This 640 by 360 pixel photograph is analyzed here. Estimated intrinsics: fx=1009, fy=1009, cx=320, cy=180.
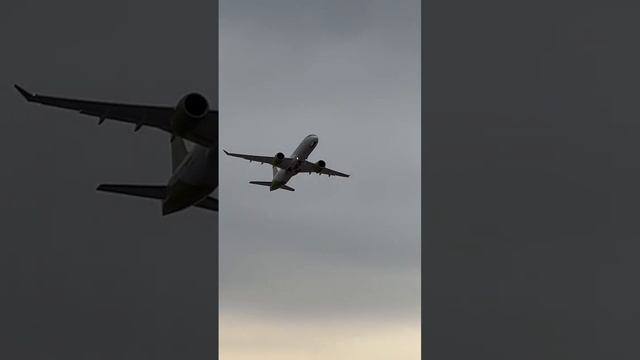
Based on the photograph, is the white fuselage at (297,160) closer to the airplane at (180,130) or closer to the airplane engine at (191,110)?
the airplane at (180,130)

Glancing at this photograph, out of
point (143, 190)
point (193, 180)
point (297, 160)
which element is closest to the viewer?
point (193, 180)

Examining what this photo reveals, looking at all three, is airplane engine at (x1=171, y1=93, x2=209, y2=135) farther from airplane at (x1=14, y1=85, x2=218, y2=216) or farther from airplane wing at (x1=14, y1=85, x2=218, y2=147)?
airplane wing at (x1=14, y1=85, x2=218, y2=147)

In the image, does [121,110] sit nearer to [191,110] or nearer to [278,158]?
[191,110]

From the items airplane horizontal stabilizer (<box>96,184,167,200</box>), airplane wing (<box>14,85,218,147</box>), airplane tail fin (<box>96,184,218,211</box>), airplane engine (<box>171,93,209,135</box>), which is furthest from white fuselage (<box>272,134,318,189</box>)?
airplane engine (<box>171,93,209,135</box>)

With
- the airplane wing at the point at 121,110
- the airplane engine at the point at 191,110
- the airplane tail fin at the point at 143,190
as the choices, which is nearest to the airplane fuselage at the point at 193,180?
the airplane tail fin at the point at 143,190

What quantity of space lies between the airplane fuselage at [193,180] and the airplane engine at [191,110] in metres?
2.59

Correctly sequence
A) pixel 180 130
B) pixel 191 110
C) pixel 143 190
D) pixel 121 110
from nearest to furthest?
pixel 191 110, pixel 180 130, pixel 121 110, pixel 143 190

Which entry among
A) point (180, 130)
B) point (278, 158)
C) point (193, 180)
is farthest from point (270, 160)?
point (180, 130)

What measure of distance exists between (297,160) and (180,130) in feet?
41.7

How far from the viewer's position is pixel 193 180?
25.8 meters

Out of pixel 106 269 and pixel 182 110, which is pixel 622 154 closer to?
pixel 106 269

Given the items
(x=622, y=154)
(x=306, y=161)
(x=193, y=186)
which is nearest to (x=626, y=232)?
(x=622, y=154)

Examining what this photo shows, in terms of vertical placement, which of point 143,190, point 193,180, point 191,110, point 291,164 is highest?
point 191,110

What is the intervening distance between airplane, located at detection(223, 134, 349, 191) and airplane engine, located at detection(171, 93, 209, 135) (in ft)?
39.7
